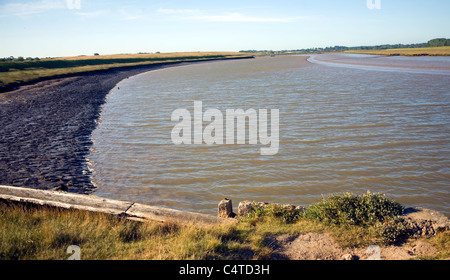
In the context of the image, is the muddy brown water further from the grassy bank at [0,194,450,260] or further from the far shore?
the grassy bank at [0,194,450,260]

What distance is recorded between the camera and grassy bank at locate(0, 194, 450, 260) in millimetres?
4688

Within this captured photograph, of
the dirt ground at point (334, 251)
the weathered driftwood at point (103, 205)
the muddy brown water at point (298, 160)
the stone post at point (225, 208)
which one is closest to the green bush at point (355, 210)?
the dirt ground at point (334, 251)

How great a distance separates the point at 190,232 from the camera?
5.20 m

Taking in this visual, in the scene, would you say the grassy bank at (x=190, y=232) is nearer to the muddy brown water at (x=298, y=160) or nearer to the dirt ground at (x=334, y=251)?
the dirt ground at (x=334, y=251)

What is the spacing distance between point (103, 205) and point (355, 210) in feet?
15.2

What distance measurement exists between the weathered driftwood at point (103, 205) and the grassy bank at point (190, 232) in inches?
5.4

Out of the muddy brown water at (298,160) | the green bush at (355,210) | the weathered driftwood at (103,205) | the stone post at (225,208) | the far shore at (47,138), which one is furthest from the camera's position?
the far shore at (47,138)

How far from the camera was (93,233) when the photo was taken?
5.21 meters

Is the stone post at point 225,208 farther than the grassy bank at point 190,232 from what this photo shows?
Yes

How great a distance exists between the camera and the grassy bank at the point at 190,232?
4.69 meters

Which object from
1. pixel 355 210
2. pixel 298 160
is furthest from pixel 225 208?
pixel 298 160

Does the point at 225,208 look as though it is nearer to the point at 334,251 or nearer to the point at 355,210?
the point at 334,251

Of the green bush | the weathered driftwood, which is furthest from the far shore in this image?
the green bush

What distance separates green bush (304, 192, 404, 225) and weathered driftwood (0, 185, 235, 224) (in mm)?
1648
